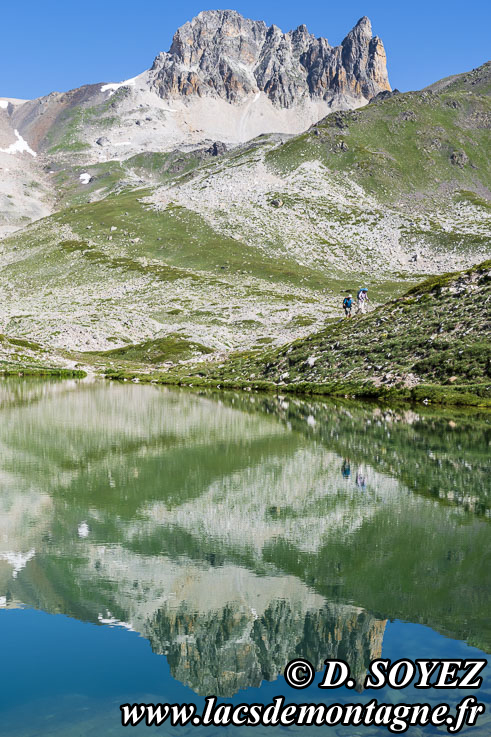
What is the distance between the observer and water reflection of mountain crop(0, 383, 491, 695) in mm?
11906

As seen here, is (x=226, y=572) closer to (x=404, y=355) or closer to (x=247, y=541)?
(x=247, y=541)

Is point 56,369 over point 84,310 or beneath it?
beneath

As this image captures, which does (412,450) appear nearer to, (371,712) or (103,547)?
(103,547)

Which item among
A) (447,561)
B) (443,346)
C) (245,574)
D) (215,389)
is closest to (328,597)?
(245,574)

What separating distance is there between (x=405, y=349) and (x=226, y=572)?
54710 mm

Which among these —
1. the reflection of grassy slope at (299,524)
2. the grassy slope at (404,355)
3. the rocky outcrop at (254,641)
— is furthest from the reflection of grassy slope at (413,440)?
the rocky outcrop at (254,641)

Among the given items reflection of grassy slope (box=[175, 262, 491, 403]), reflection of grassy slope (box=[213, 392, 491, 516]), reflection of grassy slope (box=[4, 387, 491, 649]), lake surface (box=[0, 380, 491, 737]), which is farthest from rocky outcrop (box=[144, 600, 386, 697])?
reflection of grassy slope (box=[175, 262, 491, 403])

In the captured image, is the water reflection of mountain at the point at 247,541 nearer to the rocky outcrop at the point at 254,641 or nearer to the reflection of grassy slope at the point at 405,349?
the rocky outcrop at the point at 254,641

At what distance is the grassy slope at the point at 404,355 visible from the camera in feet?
193

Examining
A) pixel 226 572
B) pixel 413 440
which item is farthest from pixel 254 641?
pixel 413 440

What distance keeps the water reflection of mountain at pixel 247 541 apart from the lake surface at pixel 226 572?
0.06m

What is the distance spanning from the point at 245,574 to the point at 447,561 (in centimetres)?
514

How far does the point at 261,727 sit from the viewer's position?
8.98m

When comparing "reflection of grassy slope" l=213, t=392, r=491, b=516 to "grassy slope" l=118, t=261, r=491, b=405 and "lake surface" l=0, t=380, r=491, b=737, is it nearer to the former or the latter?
"lake surface" l=0, t=380, r=491, b=737
